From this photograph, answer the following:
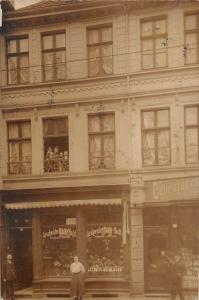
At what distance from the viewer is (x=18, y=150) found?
282 inches

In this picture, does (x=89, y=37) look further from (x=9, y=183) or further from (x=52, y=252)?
(x=52, y=252)

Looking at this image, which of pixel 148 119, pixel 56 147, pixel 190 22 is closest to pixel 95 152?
pixel 56 147

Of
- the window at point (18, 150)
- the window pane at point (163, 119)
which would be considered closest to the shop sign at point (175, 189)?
the window pane at point (163, 119)

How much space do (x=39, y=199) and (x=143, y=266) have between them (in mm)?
1586

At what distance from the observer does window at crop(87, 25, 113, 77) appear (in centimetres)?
682

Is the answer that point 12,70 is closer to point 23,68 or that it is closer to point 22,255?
point 23,68

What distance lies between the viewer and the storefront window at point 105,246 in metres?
6.95

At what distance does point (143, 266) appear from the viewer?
706cm

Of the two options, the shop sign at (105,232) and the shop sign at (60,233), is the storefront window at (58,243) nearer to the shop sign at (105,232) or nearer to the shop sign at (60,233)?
the shop sign at (60,233)

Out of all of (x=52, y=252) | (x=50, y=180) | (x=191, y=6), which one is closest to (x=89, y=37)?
(x=191, y=6)

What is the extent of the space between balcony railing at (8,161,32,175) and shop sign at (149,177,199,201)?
154 cm

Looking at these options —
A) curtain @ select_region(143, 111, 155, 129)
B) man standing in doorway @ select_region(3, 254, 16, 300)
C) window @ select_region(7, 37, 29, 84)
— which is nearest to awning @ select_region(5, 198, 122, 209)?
man standing in doorway @ select_region(3, 254, 16, 300)

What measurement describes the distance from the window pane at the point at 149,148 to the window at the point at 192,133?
0.40 metres

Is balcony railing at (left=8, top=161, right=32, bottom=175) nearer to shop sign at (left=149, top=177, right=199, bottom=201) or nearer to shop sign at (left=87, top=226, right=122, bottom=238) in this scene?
shop sign at (left=87, top=226, right=122, bottom=238)
